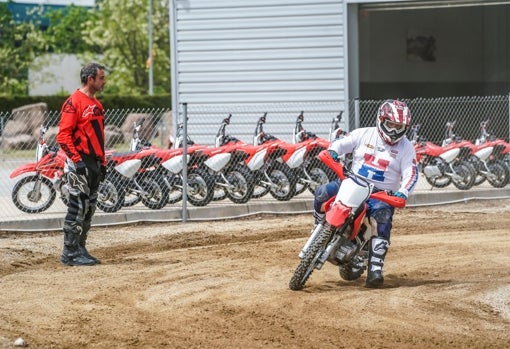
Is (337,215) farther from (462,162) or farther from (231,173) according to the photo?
(462,162)

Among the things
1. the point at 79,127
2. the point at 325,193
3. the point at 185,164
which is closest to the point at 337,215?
the point at 325,193

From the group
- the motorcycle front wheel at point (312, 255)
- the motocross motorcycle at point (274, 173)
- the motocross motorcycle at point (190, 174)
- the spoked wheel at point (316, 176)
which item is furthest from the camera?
the spoked wheel at point (316, 176)

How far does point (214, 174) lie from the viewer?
664 inches

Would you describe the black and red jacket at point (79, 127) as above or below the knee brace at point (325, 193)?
above

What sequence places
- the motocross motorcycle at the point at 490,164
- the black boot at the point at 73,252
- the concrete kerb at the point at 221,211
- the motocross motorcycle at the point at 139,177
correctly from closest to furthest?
the black boot at the point at 73,252 → the concrete kerb at the point at 221,211 → the motocross motorcycle at the point at 139,177 → the motocross motorcycle at the point at 490,164

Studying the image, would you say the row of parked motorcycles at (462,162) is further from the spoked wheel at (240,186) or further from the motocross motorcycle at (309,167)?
the spoked wheel at (240,186)

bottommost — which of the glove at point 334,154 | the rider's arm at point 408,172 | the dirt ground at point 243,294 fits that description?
the dirt ground at point 243,294

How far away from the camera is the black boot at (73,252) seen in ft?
38.4

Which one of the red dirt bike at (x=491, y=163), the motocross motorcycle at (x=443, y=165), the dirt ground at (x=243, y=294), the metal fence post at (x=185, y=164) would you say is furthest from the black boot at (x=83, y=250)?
the red dirt bike at (x=491, y=163)

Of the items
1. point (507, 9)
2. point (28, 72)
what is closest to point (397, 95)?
point (507, 9)

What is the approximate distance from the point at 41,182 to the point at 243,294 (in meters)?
Answer: 6.82

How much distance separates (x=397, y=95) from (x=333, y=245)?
67.3 ft

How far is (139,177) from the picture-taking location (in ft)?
53.8

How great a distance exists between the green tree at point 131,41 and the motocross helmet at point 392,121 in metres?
43.4
